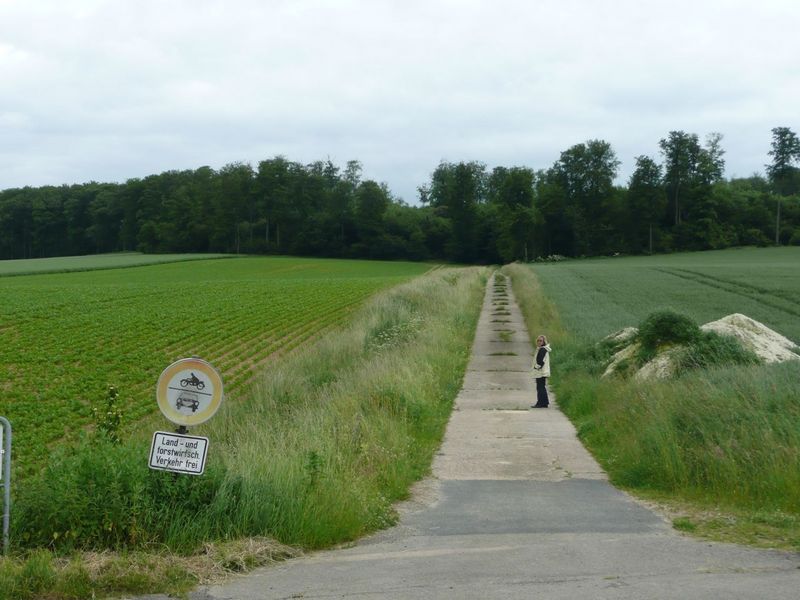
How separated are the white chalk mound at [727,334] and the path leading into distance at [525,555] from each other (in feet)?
14.8

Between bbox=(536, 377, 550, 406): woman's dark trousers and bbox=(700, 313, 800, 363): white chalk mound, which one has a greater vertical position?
bbox=(700, 313, 800, 363): white chalk mound

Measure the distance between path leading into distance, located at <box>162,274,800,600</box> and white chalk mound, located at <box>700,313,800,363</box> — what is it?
23.4 ft

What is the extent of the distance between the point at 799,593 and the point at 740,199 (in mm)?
115384

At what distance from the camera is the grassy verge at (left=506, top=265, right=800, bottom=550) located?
802 centimetres

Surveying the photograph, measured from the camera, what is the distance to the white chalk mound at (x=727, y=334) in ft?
50.3

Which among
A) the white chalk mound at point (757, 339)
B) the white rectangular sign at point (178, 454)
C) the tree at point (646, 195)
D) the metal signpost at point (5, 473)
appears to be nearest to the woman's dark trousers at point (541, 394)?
the white chalk mound at point (757, 339)

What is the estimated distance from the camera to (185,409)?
729 centimetres

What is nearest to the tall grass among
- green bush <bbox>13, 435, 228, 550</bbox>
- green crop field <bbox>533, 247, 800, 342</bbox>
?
green bush <bbox>13, 435, 228, 550</bbox>

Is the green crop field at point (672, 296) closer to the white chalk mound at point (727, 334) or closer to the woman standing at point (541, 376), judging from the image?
the white chalk mound at point (727, 334)

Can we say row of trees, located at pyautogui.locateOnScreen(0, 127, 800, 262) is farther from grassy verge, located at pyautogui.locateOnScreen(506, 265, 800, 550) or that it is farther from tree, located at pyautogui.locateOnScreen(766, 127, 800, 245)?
grassy verge, located at pyautogui.locateOnScreen(506, 265, 800, 550)

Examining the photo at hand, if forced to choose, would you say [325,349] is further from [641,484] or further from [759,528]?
[759,528]

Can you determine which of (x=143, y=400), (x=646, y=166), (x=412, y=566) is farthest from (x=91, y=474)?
(x=646, y=166)

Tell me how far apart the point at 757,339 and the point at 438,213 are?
12282cm

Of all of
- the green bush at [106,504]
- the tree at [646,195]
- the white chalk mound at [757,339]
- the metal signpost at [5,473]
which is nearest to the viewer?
the metal signpost at [5,473]
